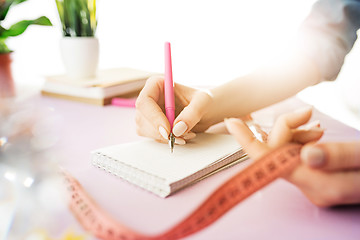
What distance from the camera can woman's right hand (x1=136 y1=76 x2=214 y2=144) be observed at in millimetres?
617

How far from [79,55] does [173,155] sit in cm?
71

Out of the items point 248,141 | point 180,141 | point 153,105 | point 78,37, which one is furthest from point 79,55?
point 248,141

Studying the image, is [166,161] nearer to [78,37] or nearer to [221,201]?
[221,201]

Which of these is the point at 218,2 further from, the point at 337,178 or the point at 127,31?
the point at 337,178

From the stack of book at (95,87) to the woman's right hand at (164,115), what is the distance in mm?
350

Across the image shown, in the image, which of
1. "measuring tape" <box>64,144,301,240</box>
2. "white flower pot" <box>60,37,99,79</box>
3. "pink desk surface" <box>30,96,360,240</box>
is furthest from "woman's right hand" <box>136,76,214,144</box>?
"white flower pot" <box>60,37,99,79</box>

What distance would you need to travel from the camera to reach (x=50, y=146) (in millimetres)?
684

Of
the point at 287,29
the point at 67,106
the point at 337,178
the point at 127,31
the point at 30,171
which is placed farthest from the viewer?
the point at 127,31

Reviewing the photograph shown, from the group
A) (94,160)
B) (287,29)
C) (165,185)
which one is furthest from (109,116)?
(287,29)

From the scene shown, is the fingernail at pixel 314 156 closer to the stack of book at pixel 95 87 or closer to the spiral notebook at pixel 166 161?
the spiral notebook at pixel 166 161

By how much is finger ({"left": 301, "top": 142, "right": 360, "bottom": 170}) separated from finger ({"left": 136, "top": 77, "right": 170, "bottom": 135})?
287 millimetres

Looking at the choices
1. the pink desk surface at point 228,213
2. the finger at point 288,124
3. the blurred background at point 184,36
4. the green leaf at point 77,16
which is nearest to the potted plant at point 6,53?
the green leaf at point 77,16

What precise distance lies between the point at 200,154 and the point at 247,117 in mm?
350

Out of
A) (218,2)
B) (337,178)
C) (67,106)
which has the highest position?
(218,2)
